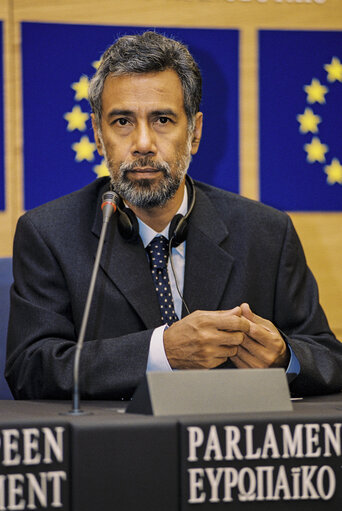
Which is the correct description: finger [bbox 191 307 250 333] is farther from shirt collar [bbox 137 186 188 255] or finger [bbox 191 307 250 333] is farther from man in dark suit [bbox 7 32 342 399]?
shirt collar [bbox 137 186 188 255]

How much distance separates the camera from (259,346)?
1.72 metres

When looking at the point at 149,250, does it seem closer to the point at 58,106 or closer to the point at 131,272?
the point at 131,272

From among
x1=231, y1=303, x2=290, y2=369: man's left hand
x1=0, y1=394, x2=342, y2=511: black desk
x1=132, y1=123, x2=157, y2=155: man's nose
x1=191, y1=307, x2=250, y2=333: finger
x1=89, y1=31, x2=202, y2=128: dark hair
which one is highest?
x1=89, y1=31, x2=202, y2=128: dark hair

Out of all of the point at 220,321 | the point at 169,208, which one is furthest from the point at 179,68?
the point at 220,321

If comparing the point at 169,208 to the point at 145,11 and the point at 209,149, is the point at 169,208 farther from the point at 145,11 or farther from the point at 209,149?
the point at 145,11

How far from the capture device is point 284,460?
114cm

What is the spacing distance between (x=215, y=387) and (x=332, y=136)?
2065mm

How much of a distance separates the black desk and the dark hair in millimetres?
1150

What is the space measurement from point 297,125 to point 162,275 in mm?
1267

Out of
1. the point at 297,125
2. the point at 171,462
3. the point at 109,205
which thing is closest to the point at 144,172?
the point at 109,205

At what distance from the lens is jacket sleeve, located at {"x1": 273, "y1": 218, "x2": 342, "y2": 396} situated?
174cm

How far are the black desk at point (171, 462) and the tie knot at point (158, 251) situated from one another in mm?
899

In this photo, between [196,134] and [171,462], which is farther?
[196,134]

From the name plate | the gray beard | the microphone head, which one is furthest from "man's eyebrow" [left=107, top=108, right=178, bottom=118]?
the name plate
